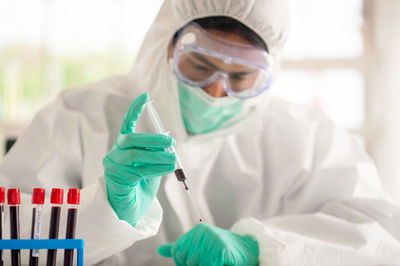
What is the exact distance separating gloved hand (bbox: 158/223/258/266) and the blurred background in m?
1.93

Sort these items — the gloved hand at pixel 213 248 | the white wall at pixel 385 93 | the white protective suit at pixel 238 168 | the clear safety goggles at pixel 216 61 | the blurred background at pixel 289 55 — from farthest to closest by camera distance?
the blurred background at pixel 289 55 → the white wall at pixel 385 93 → the clear safety goggles at pixel 216 61 → the white protective suit at pixel 238 168 → the gloved hand at pixel 213 248

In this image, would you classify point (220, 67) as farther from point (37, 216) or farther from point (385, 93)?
point (385, 93)

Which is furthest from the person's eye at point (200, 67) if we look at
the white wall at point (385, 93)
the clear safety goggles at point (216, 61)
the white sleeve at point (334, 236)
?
the white wall at point (385, 93)

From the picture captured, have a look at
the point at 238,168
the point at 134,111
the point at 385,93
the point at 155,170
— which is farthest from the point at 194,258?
the point at 385,93

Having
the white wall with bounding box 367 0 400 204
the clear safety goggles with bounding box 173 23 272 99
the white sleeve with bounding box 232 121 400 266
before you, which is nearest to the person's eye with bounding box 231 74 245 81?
the clear safety goggles with bounding box 173 23 272 99

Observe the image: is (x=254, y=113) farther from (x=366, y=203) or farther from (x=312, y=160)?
(x=366, y=203)

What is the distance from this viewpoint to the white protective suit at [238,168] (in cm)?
125

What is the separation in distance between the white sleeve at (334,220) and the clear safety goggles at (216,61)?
0.41 metres

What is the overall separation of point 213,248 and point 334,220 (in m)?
0.46

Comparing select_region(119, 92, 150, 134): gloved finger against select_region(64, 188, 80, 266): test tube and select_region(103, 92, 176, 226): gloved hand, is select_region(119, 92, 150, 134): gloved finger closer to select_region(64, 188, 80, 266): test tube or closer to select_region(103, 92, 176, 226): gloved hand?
select_region(103, 92, 176, 226): gloved hand

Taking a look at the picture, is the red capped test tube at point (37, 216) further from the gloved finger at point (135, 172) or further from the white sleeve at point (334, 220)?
the white sleeve at point (334, 220)

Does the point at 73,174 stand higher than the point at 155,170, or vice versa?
the point at 155,170

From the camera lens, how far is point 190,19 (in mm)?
1422

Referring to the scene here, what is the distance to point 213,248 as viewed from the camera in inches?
44.1
